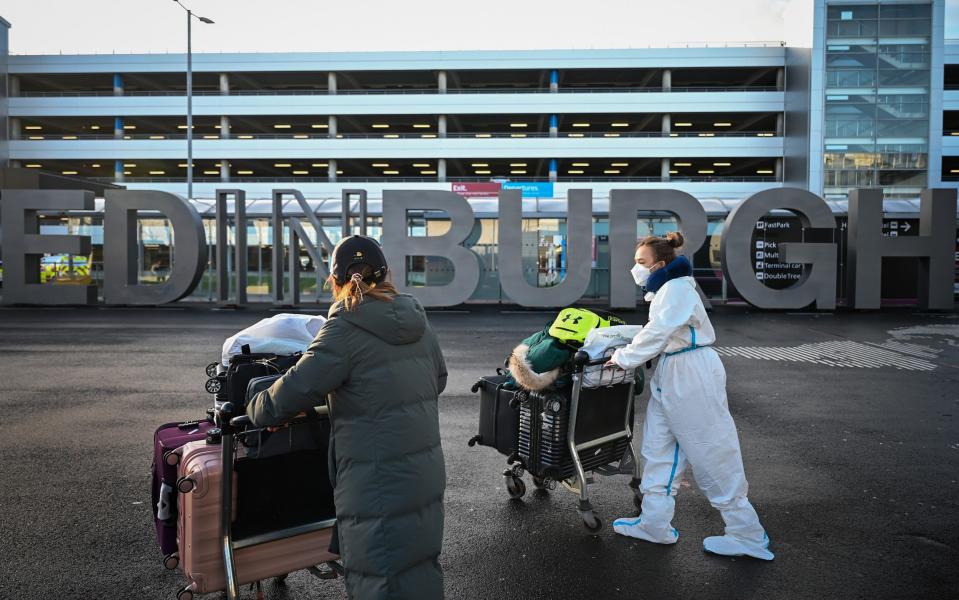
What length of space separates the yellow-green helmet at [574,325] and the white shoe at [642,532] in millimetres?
1179

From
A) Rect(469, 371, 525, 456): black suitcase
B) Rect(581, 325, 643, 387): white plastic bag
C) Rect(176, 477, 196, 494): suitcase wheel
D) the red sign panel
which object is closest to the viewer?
Rect(176, 477, 196, 494): suitcase wheel

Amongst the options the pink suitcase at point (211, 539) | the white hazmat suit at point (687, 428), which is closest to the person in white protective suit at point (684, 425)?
the white hazmat suit at point (687, 428)

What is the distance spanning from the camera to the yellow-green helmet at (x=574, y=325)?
4.61m

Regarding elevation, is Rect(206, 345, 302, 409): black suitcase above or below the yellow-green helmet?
below

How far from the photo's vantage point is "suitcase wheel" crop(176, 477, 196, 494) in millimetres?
3078

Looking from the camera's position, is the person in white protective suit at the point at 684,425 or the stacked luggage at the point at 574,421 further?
the stacked luggage at the point at 574,421

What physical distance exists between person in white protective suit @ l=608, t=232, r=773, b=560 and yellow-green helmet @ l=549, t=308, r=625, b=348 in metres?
0.31

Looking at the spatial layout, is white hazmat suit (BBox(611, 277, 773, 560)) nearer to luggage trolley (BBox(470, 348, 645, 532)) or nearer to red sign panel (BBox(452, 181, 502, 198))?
luggage trolley (BBox(470, 348, 645, 532))

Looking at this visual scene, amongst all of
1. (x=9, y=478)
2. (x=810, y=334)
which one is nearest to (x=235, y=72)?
(x=810, y=334)

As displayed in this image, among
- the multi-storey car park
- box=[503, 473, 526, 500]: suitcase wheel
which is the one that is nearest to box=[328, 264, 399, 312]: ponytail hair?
box=[503, 473, 526, 500]: suitcase wheel

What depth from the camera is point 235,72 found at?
1951 inches

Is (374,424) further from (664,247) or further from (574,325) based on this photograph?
(664,247)

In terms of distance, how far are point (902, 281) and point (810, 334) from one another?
399 inches

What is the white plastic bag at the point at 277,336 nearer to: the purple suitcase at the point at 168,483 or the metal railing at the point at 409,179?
the purple suitcase at the point at 168,483
